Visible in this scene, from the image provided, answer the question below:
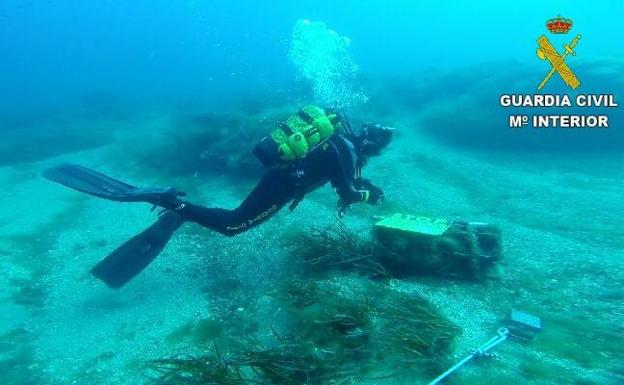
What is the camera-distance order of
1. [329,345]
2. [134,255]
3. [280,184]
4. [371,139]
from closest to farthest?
[329,345]
[280,184]
[371,139]
[134,255]

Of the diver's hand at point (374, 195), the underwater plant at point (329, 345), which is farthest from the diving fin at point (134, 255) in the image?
the diver's hand at point (374, 195)

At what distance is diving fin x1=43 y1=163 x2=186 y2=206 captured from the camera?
597 cm

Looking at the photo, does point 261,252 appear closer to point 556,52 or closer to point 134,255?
point 134,255

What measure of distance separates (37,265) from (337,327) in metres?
5.94

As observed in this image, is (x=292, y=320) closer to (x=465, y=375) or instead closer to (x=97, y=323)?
(x=465, y=375)

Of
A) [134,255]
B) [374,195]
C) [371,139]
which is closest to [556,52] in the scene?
[371,139]

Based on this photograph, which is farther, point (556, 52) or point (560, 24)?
point (556, 52)

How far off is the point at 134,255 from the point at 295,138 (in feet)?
11.1

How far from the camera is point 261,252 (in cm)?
718

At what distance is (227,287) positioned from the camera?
242 inches

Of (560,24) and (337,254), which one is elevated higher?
(560,24)

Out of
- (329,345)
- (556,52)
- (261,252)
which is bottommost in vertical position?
(329,345)

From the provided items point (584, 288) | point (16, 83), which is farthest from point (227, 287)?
point (16, 83)

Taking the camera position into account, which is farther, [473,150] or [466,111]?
[466,111]
